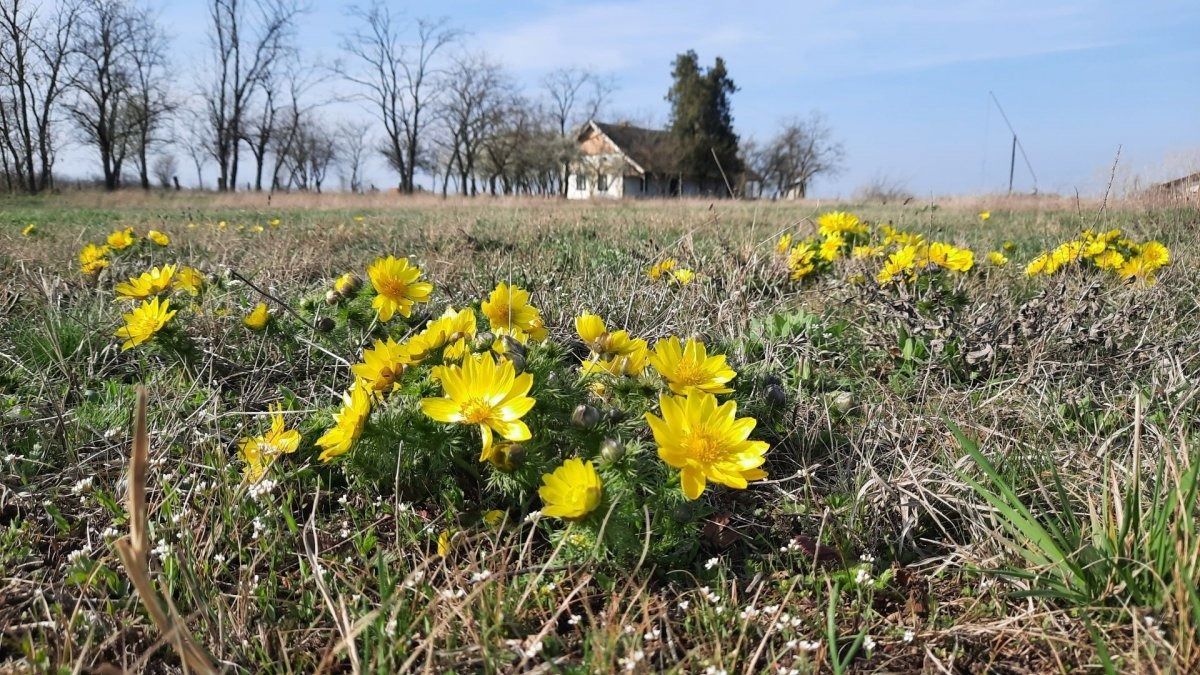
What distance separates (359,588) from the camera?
1.19m

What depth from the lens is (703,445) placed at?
1.21m

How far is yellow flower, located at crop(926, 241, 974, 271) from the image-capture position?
2699mm

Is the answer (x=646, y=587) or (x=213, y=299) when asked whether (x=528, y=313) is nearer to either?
(x=646, y=587)

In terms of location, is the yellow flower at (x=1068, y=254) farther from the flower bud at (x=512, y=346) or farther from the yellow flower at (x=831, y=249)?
the flower bud at (x=512, y=346)

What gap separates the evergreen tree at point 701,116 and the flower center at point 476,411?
1630 inches

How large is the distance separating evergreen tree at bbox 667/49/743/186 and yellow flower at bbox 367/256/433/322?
40725 mm

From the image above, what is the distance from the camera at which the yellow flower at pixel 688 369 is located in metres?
1.42

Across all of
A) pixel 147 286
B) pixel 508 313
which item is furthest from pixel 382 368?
pixel 147 286

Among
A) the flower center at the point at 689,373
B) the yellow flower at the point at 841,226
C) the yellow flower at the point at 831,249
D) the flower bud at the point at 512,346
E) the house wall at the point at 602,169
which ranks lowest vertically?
the flower center at the point at 689,373

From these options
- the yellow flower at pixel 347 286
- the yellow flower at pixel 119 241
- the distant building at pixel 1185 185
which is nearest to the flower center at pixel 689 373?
the yellow flower at pixel 347 286

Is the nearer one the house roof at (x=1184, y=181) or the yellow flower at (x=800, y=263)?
the yellow flower at (x=800, y=263)

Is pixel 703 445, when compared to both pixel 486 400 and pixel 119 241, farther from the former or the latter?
pixel 119 241

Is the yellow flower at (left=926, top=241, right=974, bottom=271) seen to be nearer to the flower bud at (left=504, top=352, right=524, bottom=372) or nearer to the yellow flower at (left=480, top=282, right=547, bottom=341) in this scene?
the yellow flower at (left=480, top=282, right=547, bottom=341)

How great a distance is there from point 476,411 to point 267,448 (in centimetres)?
59
